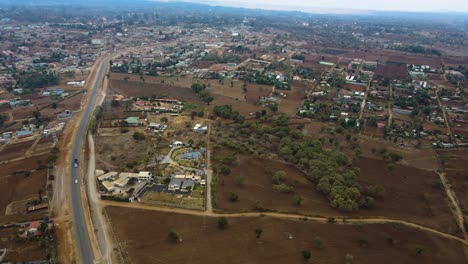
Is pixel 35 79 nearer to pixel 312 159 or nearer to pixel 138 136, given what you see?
pixel 138 136

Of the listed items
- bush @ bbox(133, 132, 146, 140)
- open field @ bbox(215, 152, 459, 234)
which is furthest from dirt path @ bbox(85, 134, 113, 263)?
open field @ bbox(215, 152, 459, 234)

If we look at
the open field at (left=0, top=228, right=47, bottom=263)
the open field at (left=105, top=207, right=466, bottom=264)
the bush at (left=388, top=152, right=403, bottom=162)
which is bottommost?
the open field at (left=0, top=228, right=47, bottom=263)

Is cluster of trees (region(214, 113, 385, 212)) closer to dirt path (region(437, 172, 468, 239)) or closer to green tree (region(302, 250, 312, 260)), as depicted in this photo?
dirt path (region(437, 172, 468, 239))

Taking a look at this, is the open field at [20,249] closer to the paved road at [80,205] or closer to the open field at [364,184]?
the paved road at [80,205]

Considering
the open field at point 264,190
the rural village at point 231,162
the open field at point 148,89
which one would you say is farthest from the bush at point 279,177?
the open field at point 148,89

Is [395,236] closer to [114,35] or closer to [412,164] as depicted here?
[412,164]

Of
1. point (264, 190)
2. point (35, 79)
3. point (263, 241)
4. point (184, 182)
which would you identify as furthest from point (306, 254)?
point (35, 79)
